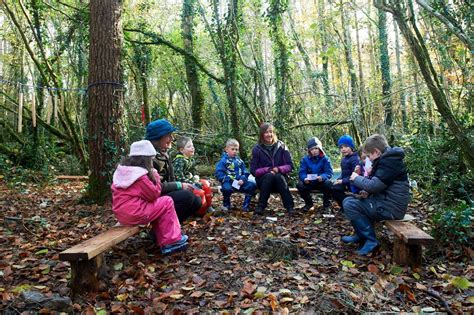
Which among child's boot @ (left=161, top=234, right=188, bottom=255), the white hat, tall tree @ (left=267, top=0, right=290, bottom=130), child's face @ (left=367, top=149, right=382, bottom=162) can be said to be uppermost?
tall tree @ (left=267, top=0, right=290, bottom=130)

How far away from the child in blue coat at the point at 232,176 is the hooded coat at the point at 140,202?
6.60 feet

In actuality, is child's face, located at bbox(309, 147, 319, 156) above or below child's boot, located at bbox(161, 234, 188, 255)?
above

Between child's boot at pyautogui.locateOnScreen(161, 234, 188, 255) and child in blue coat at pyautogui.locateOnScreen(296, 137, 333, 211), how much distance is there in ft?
8.04

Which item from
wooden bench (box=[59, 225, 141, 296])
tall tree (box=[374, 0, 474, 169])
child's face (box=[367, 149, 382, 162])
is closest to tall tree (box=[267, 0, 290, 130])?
tall tree (box=[374, 0, 474, 169])

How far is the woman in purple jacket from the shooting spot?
5918 mm

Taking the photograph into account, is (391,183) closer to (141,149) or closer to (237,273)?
(237,273)

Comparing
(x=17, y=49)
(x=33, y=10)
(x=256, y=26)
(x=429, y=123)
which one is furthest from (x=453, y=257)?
(x=17, y=49)

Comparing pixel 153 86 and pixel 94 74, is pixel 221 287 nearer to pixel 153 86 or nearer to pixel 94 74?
pixel 94 74

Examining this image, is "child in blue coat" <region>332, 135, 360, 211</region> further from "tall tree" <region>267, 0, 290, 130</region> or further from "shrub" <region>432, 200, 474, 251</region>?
"tall tree" <region>267, 0, 290, 130</region>

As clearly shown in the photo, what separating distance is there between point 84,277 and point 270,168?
11.1 feet

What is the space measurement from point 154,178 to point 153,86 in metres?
15.9

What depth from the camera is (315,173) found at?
6.14 meters

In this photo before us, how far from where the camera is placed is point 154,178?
13.2 feet

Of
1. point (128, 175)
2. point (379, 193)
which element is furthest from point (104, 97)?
point (379, 193)
